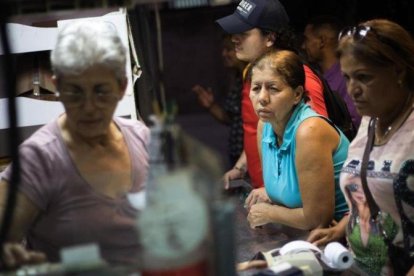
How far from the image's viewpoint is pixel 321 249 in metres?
1.50

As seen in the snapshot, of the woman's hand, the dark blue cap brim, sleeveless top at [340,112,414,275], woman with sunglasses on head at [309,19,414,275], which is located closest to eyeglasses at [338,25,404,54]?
woman with sunglasses on head at [309,19,414,275]

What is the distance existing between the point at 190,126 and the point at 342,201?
2.63 feet

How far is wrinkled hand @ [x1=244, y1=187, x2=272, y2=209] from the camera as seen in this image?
1.94 metres

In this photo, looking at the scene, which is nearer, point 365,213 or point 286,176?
point 365,213

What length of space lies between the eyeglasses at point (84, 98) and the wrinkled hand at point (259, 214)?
854 mm

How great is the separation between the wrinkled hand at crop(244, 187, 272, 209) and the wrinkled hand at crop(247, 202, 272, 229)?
0.09 feet

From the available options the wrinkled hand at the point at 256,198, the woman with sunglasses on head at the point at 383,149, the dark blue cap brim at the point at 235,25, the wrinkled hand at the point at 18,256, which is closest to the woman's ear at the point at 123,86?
the wrinkled hand at the point at 18,256

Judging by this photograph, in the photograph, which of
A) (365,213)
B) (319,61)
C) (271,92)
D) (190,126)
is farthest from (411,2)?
(190,126)

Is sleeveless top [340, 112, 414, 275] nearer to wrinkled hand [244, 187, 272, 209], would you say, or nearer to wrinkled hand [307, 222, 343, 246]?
wrinkled hand [307, 222, 343, 246]

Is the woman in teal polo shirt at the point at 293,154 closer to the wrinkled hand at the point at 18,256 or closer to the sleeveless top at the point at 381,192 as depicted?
the sleeveless top at the point at 381,192

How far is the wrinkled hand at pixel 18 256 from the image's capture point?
3.38ft

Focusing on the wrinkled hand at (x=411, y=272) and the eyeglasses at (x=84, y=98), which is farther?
the wrinkled hand at (x=411, y=272)

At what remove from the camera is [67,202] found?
1094mm

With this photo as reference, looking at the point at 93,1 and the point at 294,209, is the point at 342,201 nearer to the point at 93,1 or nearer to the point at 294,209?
the point at 294,209
